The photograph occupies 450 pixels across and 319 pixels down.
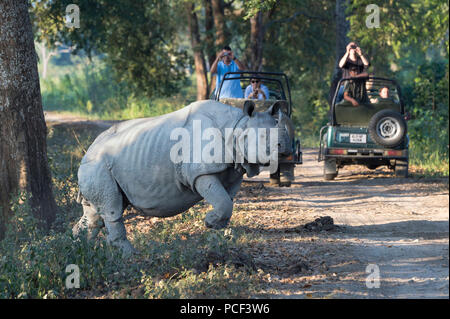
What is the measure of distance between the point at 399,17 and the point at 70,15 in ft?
30.7

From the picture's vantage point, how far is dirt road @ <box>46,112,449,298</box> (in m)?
5.75

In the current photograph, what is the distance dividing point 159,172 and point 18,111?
3.04 metres

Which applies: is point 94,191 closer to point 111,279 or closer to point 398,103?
point 111,279

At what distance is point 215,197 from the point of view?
6.47 meters

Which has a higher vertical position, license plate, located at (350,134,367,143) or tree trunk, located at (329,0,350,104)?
tree trunk, located at (329,0,350,104)

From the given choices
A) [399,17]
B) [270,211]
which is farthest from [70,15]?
[270,211]

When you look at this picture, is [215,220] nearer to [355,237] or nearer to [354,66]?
[355,237]

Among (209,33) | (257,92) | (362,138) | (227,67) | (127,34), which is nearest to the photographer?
(257,92)

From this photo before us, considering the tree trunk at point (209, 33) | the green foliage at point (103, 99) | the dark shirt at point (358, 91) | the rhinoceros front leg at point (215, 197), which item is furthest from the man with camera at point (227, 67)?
the green foliage at point (103, 99)

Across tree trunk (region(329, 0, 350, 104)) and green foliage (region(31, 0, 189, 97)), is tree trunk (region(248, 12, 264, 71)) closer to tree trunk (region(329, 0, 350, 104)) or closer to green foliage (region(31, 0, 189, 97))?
tree trunk (region(329, 0, 350, 104))

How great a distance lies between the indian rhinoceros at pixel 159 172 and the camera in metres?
6.51

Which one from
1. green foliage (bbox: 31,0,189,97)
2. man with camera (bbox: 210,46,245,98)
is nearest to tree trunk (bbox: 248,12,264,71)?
green foliage (bbox: 31,0,189,97)

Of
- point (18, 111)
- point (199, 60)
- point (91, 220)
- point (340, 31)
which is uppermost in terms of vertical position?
point (340, 31)

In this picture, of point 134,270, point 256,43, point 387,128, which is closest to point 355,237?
point 134,270
